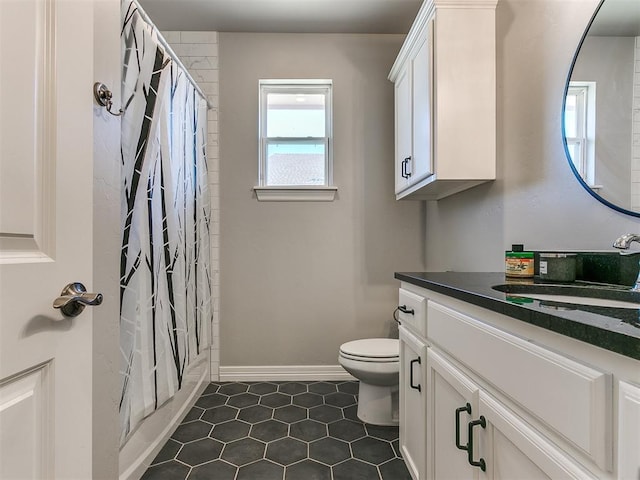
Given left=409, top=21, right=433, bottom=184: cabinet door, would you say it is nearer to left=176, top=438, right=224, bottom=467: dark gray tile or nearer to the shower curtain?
the shower curtain

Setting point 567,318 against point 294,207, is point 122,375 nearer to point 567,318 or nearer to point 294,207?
point 567,318

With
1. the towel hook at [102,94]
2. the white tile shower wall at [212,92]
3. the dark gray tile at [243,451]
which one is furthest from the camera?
the white tile shower wall at [212,92]

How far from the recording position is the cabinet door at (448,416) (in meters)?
0.88

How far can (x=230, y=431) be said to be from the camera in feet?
5.77

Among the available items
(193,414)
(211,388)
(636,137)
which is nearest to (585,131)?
(636,137)

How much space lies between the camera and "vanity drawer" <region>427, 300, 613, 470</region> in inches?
19.1

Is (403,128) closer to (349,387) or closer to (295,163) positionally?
(295,163)

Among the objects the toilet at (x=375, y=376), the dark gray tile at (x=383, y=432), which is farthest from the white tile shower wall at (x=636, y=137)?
the dark gray tile at (x=383, y=432)

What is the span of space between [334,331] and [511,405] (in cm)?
182

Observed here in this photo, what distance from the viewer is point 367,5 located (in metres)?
2.17

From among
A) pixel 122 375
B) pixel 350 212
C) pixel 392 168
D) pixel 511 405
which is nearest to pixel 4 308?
pixel 122 375

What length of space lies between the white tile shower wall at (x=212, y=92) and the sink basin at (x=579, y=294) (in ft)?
6.41

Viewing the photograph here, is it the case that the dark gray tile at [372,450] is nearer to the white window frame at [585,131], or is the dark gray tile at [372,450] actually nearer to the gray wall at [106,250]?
the gray wall at [106,250]

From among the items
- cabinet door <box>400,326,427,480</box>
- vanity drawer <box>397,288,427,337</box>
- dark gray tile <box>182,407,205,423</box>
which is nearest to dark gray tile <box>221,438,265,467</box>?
dark gray tile <box>182,407,205,423</box>
